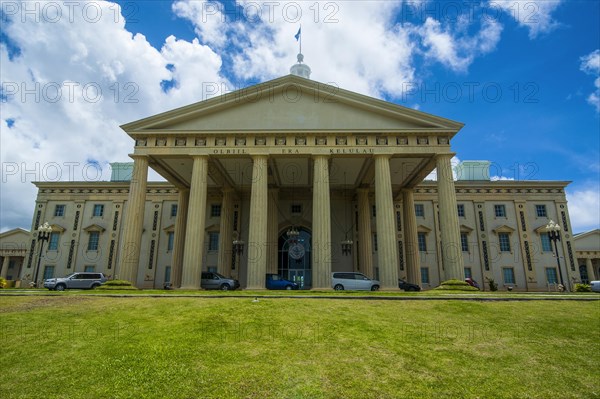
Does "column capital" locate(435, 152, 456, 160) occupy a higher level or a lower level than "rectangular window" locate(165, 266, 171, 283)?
higher

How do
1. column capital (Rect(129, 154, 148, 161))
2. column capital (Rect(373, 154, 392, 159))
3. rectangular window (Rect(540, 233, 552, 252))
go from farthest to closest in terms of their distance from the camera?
rectangular window (Rect(540, 233, 552, 252)), column capital (Rect(129, 154, 148, 161)), column capital (Rect(373, 154, 392, 159))

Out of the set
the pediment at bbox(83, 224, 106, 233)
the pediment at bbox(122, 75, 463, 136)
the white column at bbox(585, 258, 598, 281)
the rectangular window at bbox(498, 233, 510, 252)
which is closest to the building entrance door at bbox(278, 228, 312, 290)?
the pediment at bbox(122, 75, 463, 136)

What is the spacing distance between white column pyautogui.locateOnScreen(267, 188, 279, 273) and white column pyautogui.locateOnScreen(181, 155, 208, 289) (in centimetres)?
958

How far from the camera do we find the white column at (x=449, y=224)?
82.9ft

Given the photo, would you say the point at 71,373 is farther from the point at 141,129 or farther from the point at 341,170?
the point at 341,170

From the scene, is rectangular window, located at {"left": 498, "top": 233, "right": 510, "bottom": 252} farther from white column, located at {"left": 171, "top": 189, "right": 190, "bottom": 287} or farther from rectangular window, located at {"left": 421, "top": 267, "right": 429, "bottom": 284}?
white column, located at {"left": 171, "top": 189, "right": 190, "bottom": 287}

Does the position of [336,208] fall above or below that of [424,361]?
above

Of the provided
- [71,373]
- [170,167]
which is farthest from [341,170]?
[71,373]

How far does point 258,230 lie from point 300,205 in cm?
1326

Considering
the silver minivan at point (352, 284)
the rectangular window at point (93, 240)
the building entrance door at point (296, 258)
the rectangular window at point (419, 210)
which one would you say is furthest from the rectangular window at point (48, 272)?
the rectangular window at point (419, 210)

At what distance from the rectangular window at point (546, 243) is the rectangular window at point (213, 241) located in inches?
1307

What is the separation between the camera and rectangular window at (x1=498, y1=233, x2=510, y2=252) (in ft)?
130

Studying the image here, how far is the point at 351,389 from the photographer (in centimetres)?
793

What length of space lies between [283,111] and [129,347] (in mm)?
20955
